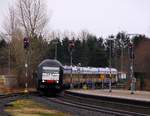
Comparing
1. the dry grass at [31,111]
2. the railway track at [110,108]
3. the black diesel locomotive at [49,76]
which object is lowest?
the railway track at [110,108]

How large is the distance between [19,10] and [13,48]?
7489 millimetres

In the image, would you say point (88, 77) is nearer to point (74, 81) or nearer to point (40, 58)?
point (74, 81)


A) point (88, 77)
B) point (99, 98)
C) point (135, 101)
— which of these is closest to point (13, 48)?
point (88, 77)

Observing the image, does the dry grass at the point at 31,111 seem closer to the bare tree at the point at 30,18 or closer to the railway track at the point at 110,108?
the railway track at the point at 110,108

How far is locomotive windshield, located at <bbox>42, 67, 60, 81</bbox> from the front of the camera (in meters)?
55.2

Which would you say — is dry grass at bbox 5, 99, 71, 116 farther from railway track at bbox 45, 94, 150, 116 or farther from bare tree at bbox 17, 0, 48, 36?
bare tree at bbox 17, 0, 48, 36

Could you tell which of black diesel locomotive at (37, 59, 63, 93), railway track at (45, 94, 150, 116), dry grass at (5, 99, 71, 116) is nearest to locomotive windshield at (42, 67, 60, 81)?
black diesel locomotive at (37, 59, 63, 93)

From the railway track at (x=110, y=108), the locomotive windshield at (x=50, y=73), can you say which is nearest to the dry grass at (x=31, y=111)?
the railway track at (x=110, y=108)

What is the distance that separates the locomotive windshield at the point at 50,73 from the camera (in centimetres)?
5522

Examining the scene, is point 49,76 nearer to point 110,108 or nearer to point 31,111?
point 110,108

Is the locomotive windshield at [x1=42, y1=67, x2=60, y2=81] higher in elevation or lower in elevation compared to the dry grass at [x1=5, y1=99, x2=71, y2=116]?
higher

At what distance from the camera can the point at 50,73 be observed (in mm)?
55312

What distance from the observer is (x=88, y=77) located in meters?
99.1

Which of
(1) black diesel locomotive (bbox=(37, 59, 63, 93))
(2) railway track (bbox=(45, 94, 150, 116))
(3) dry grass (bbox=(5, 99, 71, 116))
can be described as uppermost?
(1) black diesel locomotive (bbox=(37, 59, 63, 93))
